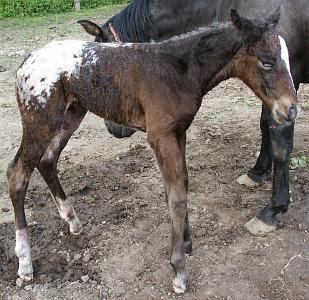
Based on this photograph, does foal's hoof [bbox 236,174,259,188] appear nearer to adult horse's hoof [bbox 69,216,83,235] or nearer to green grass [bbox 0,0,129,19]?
adult horse's hoof [bbox 69,216,83,235]

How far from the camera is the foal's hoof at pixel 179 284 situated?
299 cm

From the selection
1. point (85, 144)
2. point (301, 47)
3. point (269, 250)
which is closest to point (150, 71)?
point (301, 47)

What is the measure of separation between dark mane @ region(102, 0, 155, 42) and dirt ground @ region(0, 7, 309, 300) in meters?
1.30

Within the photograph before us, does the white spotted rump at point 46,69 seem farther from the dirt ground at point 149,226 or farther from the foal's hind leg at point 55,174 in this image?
the dirt ground at point 149,226

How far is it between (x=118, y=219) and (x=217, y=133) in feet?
6.23

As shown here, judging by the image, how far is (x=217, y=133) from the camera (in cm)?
522

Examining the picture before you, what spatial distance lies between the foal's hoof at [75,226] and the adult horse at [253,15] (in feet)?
Result: 2.83

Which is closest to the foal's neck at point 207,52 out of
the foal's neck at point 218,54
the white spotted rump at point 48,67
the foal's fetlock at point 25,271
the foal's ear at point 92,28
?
the foal's neck at point 218,54

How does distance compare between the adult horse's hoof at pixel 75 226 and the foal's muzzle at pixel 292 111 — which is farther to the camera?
the adult horse's hoof at pixel 75 226

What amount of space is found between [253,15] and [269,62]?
0.97 meters

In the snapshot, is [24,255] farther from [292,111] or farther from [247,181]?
[247,181]

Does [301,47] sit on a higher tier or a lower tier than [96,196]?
higher

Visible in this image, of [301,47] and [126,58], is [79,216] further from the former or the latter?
[301,47]

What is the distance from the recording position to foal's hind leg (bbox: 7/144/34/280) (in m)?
3.12
